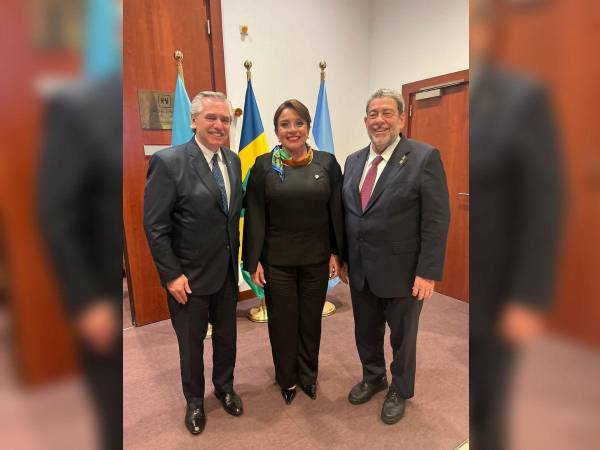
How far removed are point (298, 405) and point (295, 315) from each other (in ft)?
1.57

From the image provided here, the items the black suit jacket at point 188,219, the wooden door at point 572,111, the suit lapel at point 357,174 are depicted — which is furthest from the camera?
the suit lapel at point 357,174

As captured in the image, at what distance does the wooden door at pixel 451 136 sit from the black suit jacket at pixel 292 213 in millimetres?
1788

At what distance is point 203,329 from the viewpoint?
Result: 1.72 m

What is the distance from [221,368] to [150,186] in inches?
39.0

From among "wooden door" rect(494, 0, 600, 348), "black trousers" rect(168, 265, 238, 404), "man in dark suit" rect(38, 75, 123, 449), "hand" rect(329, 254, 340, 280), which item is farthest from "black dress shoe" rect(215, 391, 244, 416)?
"wooden door" rect(494, 0, 600, 348)

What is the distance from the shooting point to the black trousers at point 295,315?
73.5 inches

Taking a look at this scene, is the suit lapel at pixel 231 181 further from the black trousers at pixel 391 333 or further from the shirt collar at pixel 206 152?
the black trousers at pixel 391 333

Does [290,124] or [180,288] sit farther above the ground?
[290,124]

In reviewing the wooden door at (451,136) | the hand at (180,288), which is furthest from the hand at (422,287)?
the wooden door at (451,136)

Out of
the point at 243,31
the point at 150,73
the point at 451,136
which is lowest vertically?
the point at 451,136

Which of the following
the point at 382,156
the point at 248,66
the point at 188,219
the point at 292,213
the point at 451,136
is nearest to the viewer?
the point at 188,219

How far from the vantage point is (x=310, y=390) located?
1985mm

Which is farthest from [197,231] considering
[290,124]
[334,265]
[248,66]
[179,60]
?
[248,66]

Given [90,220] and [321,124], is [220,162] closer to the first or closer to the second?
[90,220]
